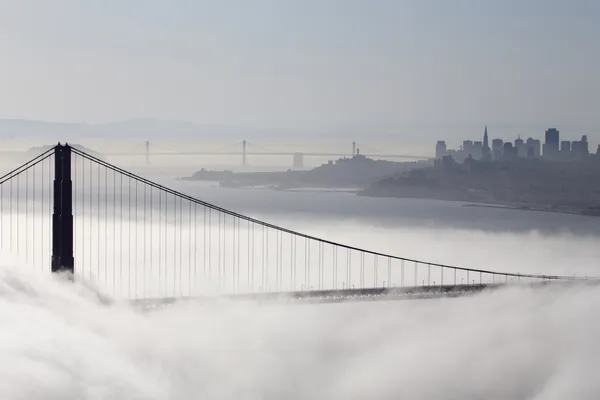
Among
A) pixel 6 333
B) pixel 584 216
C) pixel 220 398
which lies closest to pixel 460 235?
pixel 584 216

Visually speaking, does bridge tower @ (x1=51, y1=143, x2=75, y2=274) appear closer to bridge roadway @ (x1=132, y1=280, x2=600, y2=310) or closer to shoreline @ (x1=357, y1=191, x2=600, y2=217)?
bridge roadway @ (x1=132, y1=280, x2=600, y2=310)

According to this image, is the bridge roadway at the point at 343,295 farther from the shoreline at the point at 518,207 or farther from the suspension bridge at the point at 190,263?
the shoreline at the point at 518,207

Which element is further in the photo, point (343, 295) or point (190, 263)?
point (190, 263)

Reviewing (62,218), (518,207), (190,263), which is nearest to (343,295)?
(62,218)

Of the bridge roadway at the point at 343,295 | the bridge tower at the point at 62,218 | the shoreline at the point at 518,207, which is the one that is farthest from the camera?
the shoreline at the point at 518,207

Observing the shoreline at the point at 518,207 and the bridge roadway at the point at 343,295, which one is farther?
the shoreline at the point at 518,207

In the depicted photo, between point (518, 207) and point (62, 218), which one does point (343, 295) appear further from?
point (518, 207)

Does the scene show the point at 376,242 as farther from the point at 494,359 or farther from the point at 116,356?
the point at 116,356

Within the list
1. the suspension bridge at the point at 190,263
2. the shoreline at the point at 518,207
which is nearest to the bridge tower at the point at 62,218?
the suspension bridge at the point at 190,263

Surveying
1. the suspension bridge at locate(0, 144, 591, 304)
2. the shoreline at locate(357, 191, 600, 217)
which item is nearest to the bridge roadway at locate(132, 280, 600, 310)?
the suspension bridge at locate(0, 144, 591, 304)
